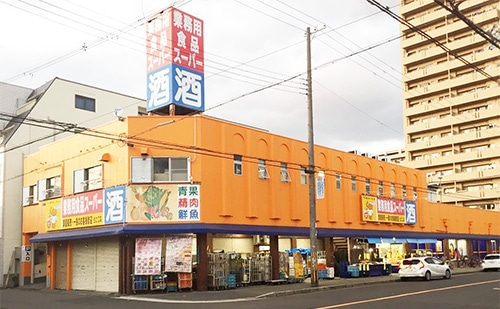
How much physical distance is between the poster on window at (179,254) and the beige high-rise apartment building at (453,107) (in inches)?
2191

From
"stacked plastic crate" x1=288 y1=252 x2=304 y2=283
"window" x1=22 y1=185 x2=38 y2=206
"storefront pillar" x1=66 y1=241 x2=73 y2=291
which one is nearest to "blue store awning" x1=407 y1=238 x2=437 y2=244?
"stacked plastic crate" x1=288 y1=252 x2=304 y2=283

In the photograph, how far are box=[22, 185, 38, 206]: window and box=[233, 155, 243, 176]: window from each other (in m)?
14.7

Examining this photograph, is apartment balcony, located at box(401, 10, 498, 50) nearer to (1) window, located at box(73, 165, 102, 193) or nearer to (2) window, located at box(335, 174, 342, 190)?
(2) window, located at box(335, 174, 342, 190)

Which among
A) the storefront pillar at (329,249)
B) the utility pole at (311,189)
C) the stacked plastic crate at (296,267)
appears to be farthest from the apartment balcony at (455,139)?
the utility pole at (311,189)

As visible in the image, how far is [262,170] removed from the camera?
29688 mm

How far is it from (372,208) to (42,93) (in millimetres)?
24906

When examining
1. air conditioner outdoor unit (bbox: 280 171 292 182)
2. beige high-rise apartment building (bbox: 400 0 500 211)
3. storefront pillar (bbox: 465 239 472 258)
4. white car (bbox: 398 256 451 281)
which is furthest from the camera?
beige high-rise apartment building (bbox: 400 0 500 211)

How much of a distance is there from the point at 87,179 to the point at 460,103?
65206 mm

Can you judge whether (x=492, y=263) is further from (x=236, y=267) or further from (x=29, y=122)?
(x=29, y=122)

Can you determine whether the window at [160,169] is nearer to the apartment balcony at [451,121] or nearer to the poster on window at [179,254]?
the poster on window at [179,254]

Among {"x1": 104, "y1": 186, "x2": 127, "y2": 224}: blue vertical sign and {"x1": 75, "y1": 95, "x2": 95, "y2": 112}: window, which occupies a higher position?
{"x1": 75, "y1": 95, "x2": 95, "y2": 112}: window

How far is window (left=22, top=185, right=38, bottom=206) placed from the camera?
114 ft

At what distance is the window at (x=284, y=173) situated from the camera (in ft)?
101

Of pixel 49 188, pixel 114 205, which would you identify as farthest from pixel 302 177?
pixel 49 188
